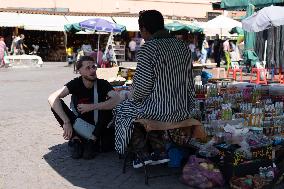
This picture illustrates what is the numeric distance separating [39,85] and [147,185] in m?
11.4

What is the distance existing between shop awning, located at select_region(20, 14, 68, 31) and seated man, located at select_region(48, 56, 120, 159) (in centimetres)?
2438

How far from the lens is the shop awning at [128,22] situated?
3284cm

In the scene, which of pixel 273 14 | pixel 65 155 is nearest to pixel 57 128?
pixel 65 155

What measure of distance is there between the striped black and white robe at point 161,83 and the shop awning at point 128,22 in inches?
1098

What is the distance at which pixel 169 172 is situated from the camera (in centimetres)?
545

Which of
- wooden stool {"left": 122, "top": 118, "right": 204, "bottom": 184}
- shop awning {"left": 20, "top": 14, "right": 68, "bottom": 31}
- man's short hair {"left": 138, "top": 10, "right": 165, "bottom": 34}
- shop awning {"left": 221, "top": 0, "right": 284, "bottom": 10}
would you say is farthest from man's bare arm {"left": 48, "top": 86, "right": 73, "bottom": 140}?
shop awning {"left": 20, "top": 14, "right": 68, "bottom": 31}

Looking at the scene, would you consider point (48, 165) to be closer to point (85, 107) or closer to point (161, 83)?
point (85, 107)

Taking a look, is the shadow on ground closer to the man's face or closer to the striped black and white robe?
the striped black and white robe

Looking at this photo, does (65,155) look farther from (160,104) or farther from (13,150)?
(160,104)

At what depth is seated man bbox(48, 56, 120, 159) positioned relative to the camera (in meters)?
5.89

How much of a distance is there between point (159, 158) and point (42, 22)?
26155mm

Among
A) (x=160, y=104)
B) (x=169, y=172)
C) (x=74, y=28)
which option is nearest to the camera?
(x=160, y=104)

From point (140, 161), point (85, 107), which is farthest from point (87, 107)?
point (140, 161)

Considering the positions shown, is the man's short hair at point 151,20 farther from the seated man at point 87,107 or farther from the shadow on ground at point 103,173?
the shadow on ground at point 103,173
